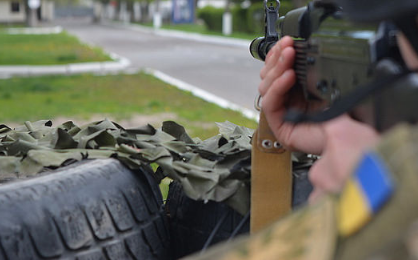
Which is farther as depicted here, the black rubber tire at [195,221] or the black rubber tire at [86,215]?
the black rubber tire at [195,221]

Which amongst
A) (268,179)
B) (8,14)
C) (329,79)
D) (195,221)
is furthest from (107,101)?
(8,14)

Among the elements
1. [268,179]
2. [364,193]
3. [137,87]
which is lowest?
[137,87]

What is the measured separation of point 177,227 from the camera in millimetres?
1945

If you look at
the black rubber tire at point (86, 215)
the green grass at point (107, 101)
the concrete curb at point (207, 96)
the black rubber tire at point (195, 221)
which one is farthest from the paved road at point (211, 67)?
the black rubber tire at point (86, 215)

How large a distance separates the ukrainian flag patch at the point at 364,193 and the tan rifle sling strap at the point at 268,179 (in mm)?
882

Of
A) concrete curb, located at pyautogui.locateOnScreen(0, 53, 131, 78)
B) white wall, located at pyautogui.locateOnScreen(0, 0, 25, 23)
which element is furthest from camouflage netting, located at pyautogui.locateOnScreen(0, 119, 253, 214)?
white wall, located at pyautogui.locateOnScreen(0, 0, 25, 23)

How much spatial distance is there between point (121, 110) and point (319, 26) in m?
7.63

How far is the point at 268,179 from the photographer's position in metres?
1.75

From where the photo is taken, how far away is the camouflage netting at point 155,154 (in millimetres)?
1774

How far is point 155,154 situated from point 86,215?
29cm

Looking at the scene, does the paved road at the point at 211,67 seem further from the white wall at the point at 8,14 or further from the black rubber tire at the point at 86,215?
the white wall at the point at 8,14

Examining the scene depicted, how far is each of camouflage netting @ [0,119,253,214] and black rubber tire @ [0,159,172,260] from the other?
68 millimetres

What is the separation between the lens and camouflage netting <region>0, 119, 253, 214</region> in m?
1.77

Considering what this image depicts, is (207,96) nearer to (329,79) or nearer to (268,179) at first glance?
(268,179)
